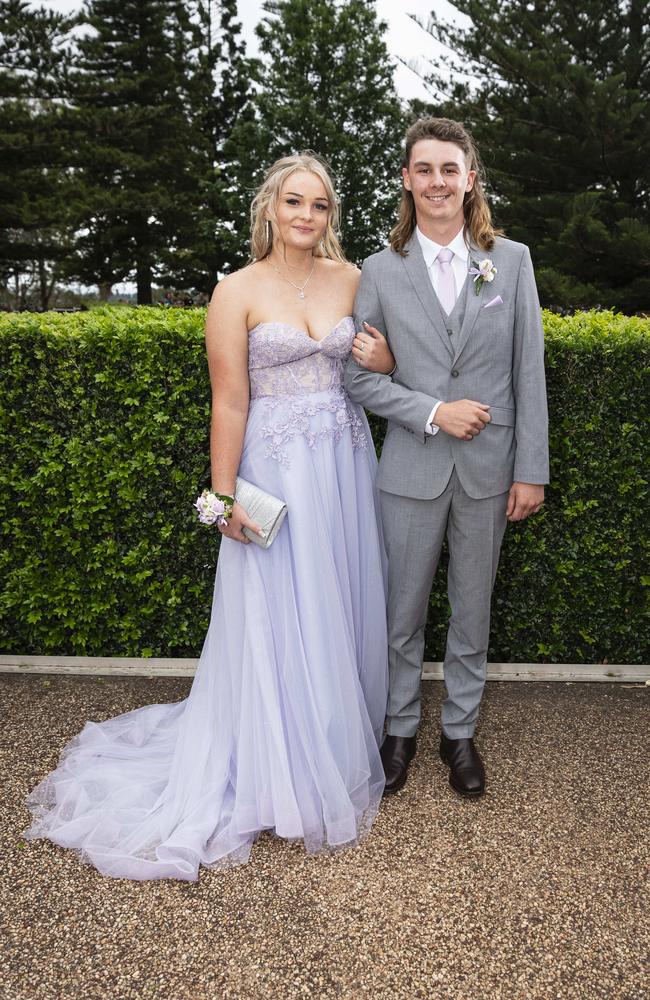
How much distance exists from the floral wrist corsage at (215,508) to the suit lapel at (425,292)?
0.89 metres

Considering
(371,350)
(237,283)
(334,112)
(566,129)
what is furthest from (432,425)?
(334,112)

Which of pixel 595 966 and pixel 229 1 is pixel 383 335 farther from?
pixel 229 1

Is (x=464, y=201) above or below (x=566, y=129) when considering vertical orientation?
below

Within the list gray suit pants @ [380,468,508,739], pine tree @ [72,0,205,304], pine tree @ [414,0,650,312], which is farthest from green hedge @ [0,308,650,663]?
pine tree @ [72,0,205,304]

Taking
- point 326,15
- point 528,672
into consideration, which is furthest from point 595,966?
point 326,15

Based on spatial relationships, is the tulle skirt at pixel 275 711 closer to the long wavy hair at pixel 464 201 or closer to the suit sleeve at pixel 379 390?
the suit sleeve at pixel 379 390

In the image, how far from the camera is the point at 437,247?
268 centimetres

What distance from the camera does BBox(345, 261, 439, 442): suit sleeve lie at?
259 centimetres

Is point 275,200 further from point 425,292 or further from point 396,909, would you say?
point 396,909

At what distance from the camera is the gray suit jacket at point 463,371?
2.61 m

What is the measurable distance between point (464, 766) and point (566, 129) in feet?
60.5

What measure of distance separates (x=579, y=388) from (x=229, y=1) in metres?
29.0

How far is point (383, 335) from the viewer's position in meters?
2.71

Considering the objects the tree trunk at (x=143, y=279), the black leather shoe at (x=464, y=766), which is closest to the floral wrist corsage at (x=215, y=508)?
the black leather shoe at (x=464, y=766)
